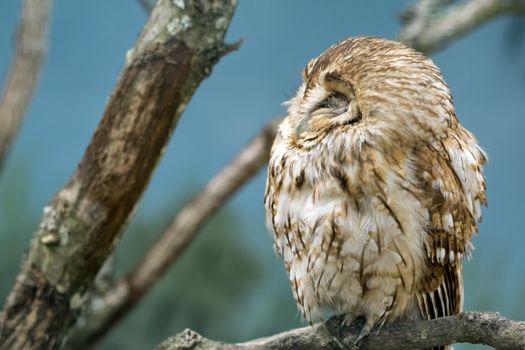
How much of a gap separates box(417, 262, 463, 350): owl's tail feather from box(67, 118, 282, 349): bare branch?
122 cm

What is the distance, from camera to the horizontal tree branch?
1343mm

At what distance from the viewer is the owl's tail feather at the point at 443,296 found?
1636 millimetres

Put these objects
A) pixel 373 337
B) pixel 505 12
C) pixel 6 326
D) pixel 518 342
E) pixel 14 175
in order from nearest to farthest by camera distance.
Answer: pixel 518 342 → pixel 373 337 → pixel 6 326 → pixel 505 12 → pixel 14 175

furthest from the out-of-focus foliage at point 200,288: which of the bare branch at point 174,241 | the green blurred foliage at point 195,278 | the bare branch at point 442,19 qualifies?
the bare branch at point 442,19

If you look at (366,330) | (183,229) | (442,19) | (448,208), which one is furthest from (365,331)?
(442,19)

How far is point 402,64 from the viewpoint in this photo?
5.10 ft

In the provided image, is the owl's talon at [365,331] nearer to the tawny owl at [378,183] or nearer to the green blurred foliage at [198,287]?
the tawny owl at [378,183]

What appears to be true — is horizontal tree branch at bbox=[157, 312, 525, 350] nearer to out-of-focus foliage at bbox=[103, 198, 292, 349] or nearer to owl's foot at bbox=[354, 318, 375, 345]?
owl's foot at bbox=[354, 318, 375, 345]

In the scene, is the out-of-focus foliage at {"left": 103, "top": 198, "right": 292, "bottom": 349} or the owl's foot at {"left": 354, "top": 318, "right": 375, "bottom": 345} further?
the out-of-focus foliage at {"left": 103, "top": 198, "right": 292, "bottom": 349}

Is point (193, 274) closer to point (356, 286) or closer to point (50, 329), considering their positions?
point (50, 329)

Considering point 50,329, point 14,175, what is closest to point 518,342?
point 50,329

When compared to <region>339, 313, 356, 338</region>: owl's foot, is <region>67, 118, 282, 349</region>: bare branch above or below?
above

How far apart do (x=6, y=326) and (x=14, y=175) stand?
2.11 metres

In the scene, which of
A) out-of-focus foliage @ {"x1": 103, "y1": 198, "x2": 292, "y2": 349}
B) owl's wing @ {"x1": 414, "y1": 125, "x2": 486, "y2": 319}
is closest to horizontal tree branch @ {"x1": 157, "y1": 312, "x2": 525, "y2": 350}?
owl's wing @ {"x1": 414, "y1": 125, "x2": 486, "y2": 319}
